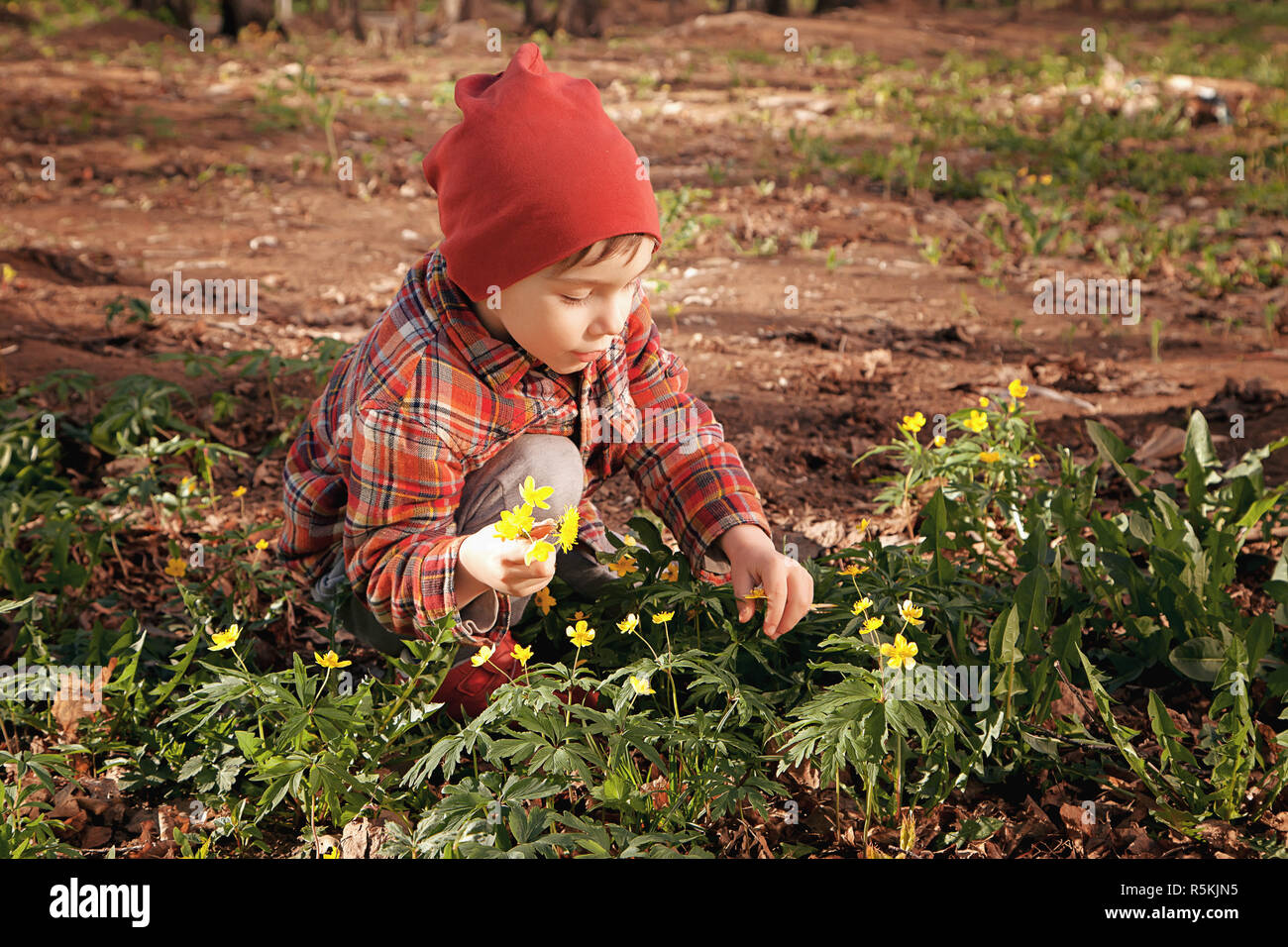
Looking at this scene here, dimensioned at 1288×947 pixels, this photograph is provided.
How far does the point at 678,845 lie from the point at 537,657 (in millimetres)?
687

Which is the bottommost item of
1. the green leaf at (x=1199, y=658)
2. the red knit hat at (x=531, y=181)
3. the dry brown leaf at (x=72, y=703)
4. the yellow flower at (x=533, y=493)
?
the dry brown leaf at (x=72, y=703)

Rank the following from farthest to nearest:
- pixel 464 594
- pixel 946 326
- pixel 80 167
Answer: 1. pixel 80 167
2. pixel 946 326
3. pixel 464 594

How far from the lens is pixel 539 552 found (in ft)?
6.45

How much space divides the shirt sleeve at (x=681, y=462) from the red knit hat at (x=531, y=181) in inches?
23.3

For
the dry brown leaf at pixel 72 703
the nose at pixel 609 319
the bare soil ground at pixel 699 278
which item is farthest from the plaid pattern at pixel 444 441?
the bare soil ground at pixel 699 278

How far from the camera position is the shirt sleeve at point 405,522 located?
231cm

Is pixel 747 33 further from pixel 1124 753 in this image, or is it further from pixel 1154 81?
pixel 1124 753

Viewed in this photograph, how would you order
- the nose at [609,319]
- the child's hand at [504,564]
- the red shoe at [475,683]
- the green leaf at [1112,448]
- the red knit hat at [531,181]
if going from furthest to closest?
the green leaf at [1112,448] → the red shoe at [475,683] → the nose at [609,319] → the red knit hat at [531,181] → the child's hand at [504,564]

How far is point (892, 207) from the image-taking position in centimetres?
736

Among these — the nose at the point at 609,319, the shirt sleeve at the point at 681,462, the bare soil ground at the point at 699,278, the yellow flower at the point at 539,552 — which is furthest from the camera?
the bare soil ground at the point at 699,278

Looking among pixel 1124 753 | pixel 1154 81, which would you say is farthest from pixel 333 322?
pixel 1154 81

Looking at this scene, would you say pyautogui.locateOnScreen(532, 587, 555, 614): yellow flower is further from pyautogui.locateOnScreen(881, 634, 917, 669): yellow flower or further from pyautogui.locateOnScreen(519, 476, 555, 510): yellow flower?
pyautogui.locateOnScreen(881, 634, 917, 669): yellow flower

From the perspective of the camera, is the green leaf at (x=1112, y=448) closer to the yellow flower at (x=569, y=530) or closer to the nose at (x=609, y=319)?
the nose at (x=609, y=319)

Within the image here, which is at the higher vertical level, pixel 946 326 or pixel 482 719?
pixel 946 326
